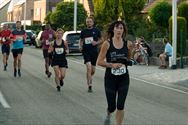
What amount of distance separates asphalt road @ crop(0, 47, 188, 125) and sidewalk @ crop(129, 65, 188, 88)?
61.1 inches

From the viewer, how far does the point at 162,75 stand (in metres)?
22.3

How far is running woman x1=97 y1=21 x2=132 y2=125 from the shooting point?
912 cm

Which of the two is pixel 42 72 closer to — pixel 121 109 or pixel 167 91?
pixel 167 91

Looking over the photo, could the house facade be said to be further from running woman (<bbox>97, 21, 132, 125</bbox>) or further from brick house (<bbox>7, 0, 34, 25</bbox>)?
running woman (<bbox>97, 21, 132, 125</bbox>)

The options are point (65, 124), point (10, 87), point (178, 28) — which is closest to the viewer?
point (65, 124)

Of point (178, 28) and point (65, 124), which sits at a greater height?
point (178, 28)

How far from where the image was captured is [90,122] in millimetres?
10570

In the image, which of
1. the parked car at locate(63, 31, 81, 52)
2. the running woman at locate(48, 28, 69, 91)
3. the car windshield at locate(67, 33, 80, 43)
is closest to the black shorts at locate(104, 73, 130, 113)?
the running woman at locate(48, 28, 69, 91)

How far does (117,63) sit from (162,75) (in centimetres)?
1334

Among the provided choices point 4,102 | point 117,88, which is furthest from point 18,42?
point 117,88

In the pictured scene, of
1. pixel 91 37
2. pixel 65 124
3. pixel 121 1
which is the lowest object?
pixel 65 124

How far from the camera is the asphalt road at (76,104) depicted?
1091 centimetres

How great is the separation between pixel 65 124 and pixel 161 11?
99.9ft

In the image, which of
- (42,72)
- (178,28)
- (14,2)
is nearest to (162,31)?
(178,28)
